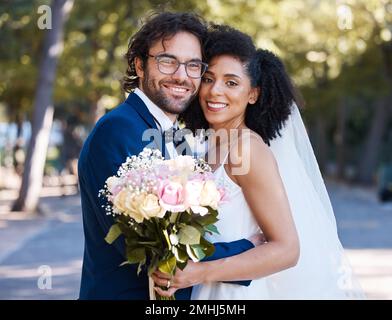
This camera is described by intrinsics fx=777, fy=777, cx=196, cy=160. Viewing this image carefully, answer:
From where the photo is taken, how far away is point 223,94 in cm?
393

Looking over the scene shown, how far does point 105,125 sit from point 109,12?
2384 centimetres

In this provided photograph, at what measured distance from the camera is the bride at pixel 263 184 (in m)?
3.62

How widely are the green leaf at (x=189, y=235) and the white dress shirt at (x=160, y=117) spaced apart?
617mm

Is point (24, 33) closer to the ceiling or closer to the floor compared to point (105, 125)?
closer to the ceiling

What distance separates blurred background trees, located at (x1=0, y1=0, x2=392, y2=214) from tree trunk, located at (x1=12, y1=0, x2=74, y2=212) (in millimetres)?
891

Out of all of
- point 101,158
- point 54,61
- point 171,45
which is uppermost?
point 54,61

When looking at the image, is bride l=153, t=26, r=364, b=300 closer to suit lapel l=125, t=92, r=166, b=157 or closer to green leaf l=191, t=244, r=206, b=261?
green leaf l=191, t=244, r=206, b=261

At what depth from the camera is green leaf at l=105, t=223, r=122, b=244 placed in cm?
322

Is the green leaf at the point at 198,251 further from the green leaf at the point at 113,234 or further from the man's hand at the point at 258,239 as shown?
the man's hand at the point at 258,239

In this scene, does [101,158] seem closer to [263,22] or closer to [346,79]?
[263,22]

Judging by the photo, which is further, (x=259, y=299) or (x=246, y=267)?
(x=259, y=299)

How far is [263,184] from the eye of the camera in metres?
3.63

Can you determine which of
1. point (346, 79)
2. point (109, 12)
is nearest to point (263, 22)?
point (109, 12)

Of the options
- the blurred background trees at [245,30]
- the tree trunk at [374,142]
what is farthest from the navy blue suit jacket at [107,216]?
the tree trunk at [374,142]
